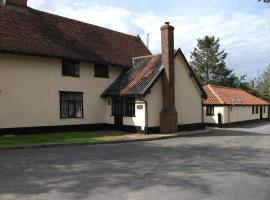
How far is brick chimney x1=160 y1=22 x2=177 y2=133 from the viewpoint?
26.6 meters

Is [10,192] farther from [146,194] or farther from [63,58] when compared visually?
[63,58]

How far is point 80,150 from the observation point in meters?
16.9

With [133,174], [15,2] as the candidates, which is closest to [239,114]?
[15,2]

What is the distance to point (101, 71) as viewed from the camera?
2859 cm

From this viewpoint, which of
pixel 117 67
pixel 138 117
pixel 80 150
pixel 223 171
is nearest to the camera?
pixel 223 171

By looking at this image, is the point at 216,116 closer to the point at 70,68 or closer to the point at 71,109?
the point at 71,109

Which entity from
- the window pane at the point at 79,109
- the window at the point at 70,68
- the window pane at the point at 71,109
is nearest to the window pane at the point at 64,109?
the window pane at the point at 71,109

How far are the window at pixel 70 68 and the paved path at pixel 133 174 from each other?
1012 centimetres

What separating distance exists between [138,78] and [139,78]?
0.13m

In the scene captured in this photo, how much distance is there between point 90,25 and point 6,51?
38.4 feet

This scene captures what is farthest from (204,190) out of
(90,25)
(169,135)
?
(90,25)

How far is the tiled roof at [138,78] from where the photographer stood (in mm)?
26109

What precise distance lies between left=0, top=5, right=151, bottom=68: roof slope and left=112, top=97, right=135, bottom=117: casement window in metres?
2.98

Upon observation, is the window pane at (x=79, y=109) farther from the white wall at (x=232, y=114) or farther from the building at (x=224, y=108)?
the white wall at (x=232, y=114)
